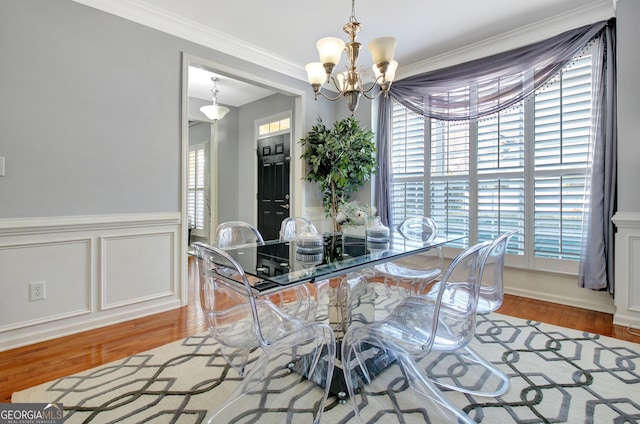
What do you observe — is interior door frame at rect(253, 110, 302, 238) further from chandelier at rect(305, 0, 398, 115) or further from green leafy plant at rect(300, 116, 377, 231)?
chandelier at rect(305, 0, 398, 115)

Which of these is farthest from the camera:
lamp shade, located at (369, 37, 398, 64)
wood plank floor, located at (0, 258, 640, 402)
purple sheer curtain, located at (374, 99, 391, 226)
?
purple sheer curtain, located at (374, 99, 391, 226)

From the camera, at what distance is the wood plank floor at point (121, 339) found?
203cm

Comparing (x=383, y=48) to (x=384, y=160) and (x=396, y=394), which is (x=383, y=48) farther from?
(x=384, y=160)

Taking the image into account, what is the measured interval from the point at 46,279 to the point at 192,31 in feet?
8.29

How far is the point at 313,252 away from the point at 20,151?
2266mm

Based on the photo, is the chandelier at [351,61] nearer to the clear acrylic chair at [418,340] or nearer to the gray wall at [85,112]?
the clear acrylic chair at [418,340]

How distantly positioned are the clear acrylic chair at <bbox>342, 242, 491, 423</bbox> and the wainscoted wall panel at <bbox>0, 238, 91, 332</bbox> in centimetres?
229

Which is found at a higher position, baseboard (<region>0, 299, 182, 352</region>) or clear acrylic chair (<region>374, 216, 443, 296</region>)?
clear acrylic chair (<region>374, 216, 443, 296</region>)

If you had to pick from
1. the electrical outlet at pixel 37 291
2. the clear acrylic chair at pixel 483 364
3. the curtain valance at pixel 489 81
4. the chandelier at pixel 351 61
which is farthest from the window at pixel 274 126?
the clear acrylic chair at pixel 483 364

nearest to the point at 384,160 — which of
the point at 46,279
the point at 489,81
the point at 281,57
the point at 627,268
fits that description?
the point at 489,81

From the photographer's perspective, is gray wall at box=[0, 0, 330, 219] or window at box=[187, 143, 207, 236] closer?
gray wall at box=[0, 0, 330, 219]

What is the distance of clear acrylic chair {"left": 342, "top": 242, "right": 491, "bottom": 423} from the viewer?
4.90 ft

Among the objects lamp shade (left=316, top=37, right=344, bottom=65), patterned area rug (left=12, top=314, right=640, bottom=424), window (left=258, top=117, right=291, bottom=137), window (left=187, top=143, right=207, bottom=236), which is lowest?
patterned area rug (left=12, top=314, right=640, bottom=424)

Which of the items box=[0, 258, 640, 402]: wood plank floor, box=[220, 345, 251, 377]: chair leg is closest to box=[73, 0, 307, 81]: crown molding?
box=[0, 258, 640, 402]: wood plank floor
